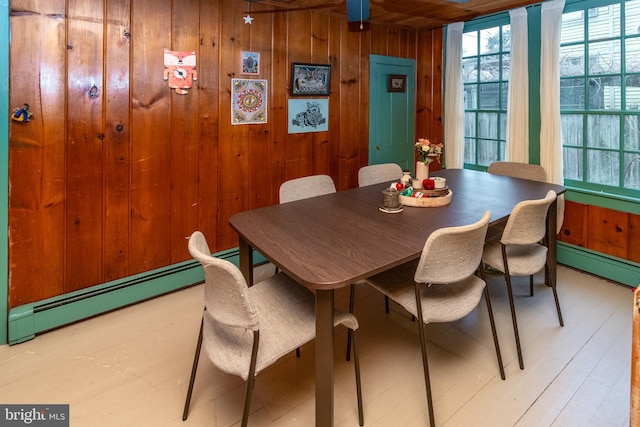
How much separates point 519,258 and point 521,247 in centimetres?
18

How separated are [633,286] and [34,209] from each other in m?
A: 4.05

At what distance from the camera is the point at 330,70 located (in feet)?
12.0

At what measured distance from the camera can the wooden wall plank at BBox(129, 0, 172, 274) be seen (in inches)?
104

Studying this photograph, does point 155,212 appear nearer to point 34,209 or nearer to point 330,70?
point 34,209

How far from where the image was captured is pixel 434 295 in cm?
191

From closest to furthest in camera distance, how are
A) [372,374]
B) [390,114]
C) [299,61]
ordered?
[372,374] → [299,61] → [390,114]

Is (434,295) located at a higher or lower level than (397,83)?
lower

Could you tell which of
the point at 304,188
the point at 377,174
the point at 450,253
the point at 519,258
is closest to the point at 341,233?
the point at 450,253

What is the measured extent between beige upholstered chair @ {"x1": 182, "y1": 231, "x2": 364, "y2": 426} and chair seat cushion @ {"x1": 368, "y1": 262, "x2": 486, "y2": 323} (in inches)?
13.5

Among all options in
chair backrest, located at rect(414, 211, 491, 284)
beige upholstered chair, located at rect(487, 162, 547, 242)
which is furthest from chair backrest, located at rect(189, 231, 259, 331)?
beige upholstered chair, located at rect(487, 162, 547, 242)

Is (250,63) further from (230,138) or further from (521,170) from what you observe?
(521,170)

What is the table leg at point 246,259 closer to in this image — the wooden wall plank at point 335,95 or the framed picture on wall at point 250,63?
the framed picture on wall at point 250,63

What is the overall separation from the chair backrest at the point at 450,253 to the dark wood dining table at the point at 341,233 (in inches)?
2.8

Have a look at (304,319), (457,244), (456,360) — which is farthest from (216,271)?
(456,360)
